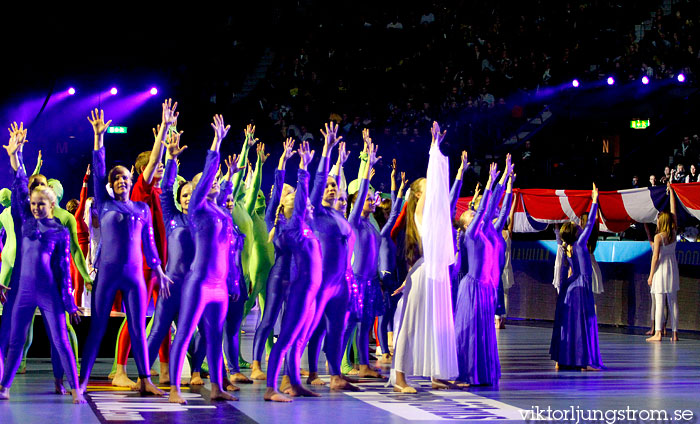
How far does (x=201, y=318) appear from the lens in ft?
21.3

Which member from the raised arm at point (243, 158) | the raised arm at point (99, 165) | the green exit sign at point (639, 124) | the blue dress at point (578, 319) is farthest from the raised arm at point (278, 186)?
the green exit sign at point (639, 124)

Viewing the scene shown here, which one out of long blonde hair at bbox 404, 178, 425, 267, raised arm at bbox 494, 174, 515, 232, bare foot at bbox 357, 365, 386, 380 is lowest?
bare foot at bbox 357, 365, 386, 380

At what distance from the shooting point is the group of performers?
6.45 meters

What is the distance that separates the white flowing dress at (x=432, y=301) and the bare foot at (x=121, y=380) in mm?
1969

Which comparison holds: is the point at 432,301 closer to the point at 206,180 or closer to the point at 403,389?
the point at 403,389

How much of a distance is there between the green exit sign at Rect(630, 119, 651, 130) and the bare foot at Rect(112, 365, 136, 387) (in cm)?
1531

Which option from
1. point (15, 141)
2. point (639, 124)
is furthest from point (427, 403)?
point (639, 124)

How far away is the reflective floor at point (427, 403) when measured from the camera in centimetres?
582

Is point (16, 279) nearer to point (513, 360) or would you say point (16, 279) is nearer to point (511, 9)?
point (513, 360)

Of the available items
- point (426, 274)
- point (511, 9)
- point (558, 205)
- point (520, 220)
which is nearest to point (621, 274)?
point (558, 205)

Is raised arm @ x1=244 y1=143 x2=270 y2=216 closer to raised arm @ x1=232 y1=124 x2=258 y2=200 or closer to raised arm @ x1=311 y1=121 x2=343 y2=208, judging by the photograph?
raised arm @ x1=232 y1=124 x2=258 y2=200

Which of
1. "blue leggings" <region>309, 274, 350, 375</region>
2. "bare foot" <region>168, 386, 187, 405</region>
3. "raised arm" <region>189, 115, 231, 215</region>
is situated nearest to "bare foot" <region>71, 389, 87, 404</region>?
"bare foot" <region>168, 386, 187, 405</region>

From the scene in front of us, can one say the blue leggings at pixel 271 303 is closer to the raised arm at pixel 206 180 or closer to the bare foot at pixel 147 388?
the bare foot at pixel 147 388

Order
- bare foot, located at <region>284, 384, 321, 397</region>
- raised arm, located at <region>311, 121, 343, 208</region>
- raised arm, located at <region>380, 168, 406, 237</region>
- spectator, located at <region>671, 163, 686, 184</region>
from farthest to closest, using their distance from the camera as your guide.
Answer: spectator, located at <region>671, 163, 686, 184</region>, raised arm, located at <region>380, 168, 406, 237</region>, bare foot, located at <region>284, 384, 321, 397</region>, raised arm, located at <region>311, 121, 343, 208</region>
